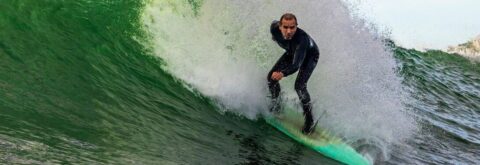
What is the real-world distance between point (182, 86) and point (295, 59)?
5.98 ft

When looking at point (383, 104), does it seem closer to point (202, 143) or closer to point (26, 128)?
point (202, 143)

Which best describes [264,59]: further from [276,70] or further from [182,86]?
[182,86]

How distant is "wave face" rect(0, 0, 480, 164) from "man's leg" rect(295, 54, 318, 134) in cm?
49

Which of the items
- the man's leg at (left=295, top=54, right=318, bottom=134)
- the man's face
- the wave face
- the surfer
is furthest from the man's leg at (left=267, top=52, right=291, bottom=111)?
the man's face

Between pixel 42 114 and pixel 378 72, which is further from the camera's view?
pixel 378 72

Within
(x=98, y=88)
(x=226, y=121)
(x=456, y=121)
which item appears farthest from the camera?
(x=456, y=121)

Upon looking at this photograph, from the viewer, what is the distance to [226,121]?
26.5 ft

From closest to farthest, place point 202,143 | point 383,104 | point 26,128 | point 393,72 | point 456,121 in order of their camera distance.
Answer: point 26,128 → point 202,143 → point 383,104 → point 393,72 → point 456,121

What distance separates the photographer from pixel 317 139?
27.7 feet

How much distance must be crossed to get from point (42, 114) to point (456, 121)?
36.4ft

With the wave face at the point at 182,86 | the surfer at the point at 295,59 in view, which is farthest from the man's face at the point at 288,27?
the wave face at the point at 182,86

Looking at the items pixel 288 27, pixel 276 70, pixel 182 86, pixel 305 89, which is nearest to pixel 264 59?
pixel 276 70

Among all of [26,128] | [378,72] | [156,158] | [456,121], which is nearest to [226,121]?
[156,158]

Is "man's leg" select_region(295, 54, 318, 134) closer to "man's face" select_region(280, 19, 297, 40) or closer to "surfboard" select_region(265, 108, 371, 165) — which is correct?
"surfboard" select_region(265, 108, 371, 165)
